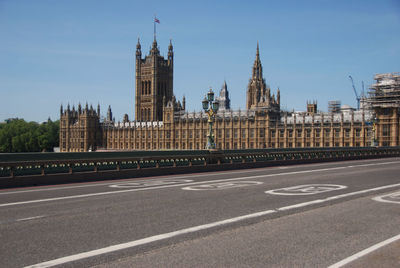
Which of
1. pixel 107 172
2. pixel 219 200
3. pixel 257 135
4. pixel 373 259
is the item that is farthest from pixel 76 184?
pixel 257 135

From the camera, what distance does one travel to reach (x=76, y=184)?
19.0 meters

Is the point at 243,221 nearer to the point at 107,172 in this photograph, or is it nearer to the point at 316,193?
the point at 316,193

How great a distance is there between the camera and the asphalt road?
730 cm

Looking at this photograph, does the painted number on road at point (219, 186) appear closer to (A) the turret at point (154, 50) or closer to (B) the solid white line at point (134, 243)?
(B) the solid white line at point (134, 243)

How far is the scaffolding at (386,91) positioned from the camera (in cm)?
8462

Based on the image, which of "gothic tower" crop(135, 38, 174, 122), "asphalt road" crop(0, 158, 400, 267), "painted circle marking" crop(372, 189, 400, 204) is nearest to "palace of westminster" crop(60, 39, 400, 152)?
"gothic tower" crop(135, 38, 174, 122)

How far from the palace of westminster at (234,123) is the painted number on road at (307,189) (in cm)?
4108

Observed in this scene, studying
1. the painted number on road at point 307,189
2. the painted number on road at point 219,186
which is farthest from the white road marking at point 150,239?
the painted number on road at point 219,186

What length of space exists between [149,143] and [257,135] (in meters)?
38.3

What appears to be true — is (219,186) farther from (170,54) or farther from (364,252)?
(170,54)

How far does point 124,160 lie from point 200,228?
13.7m

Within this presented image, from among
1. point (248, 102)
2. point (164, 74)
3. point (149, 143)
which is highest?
point (164, 74)

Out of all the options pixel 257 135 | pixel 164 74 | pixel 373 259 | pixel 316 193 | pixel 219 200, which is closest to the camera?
pixel 373 259

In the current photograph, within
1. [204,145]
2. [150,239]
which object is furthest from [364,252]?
[204,145]
